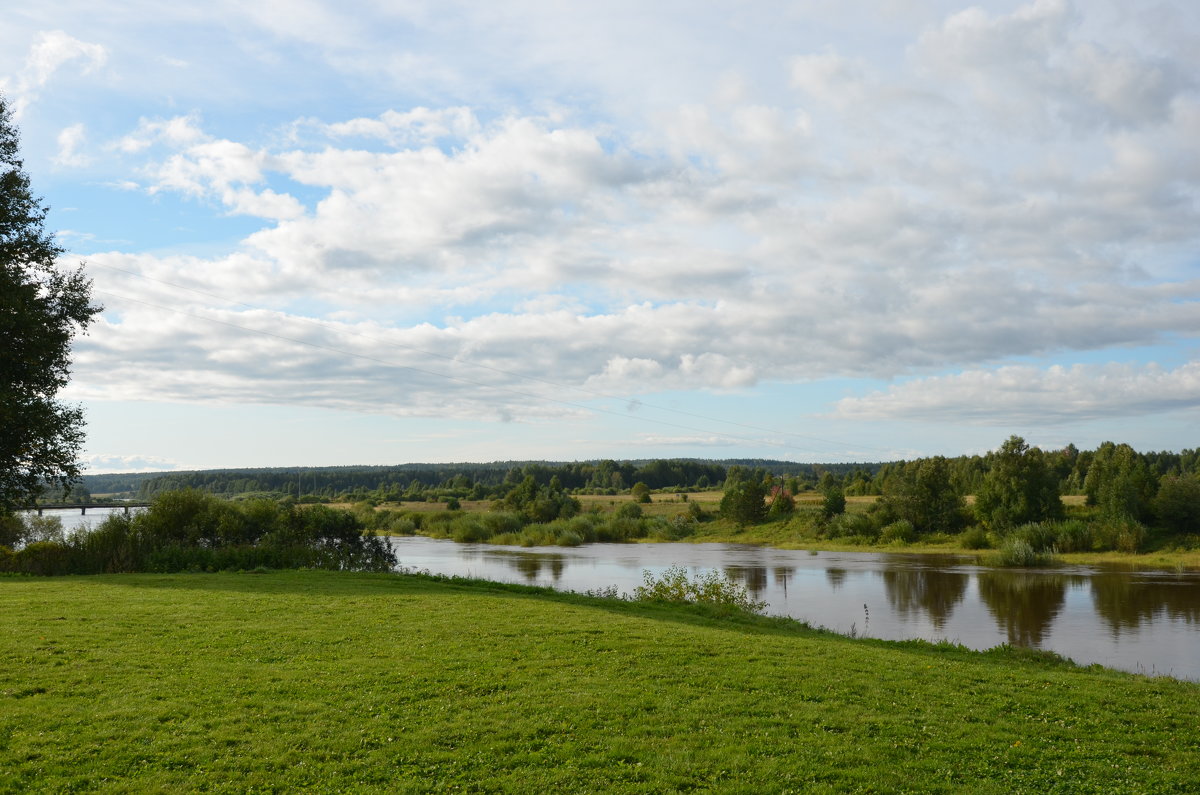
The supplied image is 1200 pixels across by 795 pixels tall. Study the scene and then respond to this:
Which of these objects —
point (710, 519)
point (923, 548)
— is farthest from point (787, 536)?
point (923, 548)

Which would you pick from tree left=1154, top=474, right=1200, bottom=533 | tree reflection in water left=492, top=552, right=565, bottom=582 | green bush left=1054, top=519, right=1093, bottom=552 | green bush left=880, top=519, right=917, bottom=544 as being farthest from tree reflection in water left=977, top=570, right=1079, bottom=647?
tree reflection in water left=492, top=552, right=565, bottom=582

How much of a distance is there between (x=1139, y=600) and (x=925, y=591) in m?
7.10

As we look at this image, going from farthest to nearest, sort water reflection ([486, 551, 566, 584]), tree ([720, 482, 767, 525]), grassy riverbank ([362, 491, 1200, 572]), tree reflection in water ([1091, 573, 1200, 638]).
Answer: tree ([720, 482, 767, 525]), grassy riverbank ([362, 491, 1200, 572]), water reflection ([486, 551, 566, 584]), tree reflection in water ([1091, 573, 1200, 638])

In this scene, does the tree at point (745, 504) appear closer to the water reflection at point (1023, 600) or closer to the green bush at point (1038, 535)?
the green bush at point (1038, 535)

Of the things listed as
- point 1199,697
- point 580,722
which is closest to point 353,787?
point 580,722

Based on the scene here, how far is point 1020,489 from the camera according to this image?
49.3m

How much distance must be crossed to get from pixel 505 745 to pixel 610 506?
81475 millimetres

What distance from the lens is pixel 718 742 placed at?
7.50 m

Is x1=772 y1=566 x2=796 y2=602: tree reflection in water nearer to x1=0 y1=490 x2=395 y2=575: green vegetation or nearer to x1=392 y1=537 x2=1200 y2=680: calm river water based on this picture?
x1=392 y1=537 x2=1200 y2=680: calm river water

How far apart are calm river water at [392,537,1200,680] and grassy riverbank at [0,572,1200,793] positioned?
813cm

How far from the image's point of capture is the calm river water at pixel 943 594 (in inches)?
818

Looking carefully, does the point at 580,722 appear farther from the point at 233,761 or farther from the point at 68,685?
the point at 68,685

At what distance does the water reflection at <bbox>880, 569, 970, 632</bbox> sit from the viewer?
2639 cm

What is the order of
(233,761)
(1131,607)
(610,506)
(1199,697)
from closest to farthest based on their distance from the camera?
1. (233,761)
2. (1199,697)
3. (1131,607)
4. (610,506)
